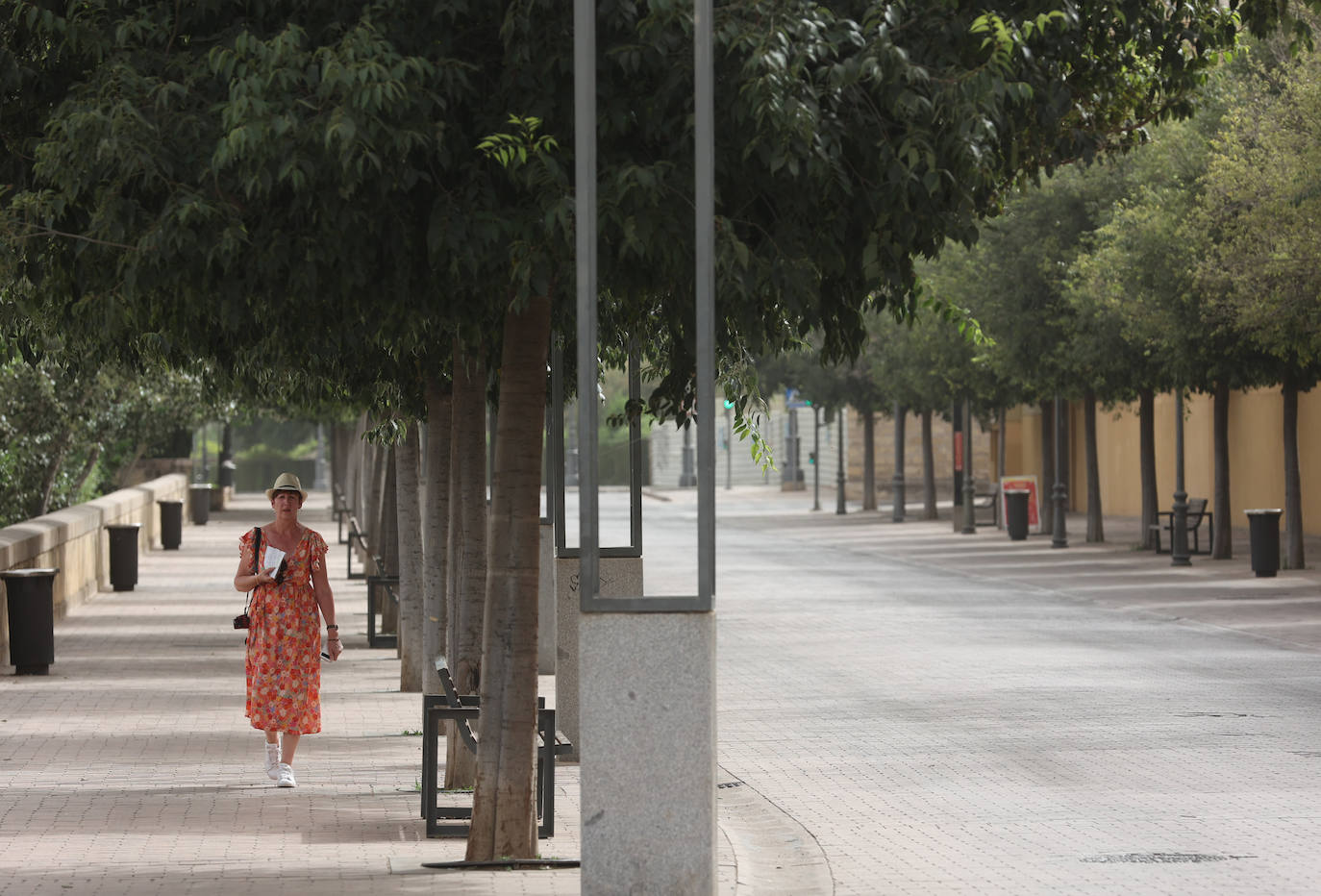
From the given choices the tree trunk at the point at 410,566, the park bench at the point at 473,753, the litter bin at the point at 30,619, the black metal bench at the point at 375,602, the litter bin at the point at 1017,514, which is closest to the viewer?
the park bench at the point at 473,753

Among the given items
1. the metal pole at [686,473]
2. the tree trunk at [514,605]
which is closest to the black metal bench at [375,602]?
the tree trunk at [514,605]

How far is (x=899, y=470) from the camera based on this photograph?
47406mm

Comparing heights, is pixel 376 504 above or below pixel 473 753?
above

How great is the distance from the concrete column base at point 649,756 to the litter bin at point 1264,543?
2072cm

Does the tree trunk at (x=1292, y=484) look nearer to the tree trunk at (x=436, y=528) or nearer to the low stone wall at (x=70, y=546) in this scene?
the low stone wall at (x=70, y=546)

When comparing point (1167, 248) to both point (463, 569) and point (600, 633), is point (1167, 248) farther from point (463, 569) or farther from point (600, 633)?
point (600, 633)

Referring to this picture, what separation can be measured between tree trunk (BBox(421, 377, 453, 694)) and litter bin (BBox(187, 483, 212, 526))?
35.1m

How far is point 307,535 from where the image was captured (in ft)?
34.4

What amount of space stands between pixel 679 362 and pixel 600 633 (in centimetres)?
153

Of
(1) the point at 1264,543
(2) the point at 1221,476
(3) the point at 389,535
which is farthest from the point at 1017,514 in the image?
(3) the point at 389,535

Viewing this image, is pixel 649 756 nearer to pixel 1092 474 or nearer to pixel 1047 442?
pixel 1092 474

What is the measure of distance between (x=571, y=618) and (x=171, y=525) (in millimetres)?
26233

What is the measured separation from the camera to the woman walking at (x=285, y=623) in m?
10.3

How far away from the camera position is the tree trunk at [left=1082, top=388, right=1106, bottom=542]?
1357 inches
